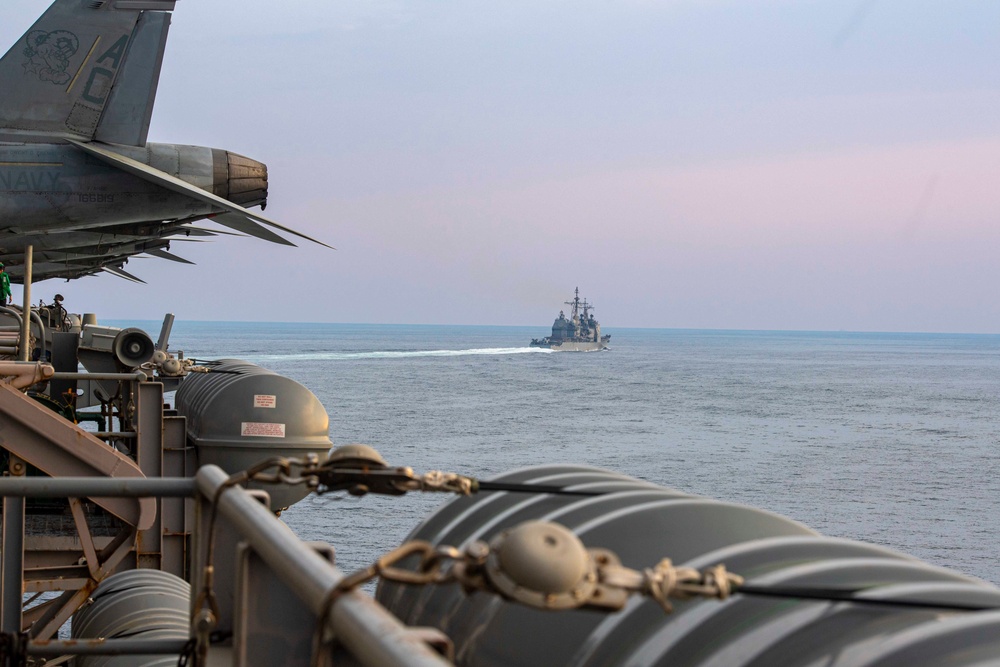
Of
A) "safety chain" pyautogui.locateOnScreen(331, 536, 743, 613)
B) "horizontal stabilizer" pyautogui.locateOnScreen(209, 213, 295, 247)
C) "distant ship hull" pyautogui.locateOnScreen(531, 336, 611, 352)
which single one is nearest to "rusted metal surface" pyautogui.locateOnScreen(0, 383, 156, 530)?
"safety chain" pyautogui.locateOnScreen(331, 536, 743, 613)

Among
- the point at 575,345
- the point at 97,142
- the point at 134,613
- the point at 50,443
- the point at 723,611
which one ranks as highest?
the point at 97,142

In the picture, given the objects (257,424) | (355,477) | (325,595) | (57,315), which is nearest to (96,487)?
(355,477)

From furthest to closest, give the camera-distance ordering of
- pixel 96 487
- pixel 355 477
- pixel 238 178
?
pixel 238 178, pixel 96 487, pixel 355 477

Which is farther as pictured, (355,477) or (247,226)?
(247,226)

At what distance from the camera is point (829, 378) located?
105 meters

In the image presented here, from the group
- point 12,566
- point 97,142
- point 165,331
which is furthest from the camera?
point 97,142

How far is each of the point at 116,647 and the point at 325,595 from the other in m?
1.67

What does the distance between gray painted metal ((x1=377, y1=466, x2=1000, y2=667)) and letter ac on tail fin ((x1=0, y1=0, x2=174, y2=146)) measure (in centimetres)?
2226

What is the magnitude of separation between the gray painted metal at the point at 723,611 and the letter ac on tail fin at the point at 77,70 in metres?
22.3

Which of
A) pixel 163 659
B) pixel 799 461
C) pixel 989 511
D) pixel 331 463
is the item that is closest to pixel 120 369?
pixel 163 659

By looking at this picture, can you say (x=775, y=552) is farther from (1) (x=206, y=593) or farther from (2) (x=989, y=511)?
(2) (x=989, y=511)

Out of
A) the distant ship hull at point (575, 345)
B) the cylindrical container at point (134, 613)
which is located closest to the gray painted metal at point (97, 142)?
the cylindrical container at point (134, 613)

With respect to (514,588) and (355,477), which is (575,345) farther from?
(514,588)

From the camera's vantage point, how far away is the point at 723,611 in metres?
2.17
